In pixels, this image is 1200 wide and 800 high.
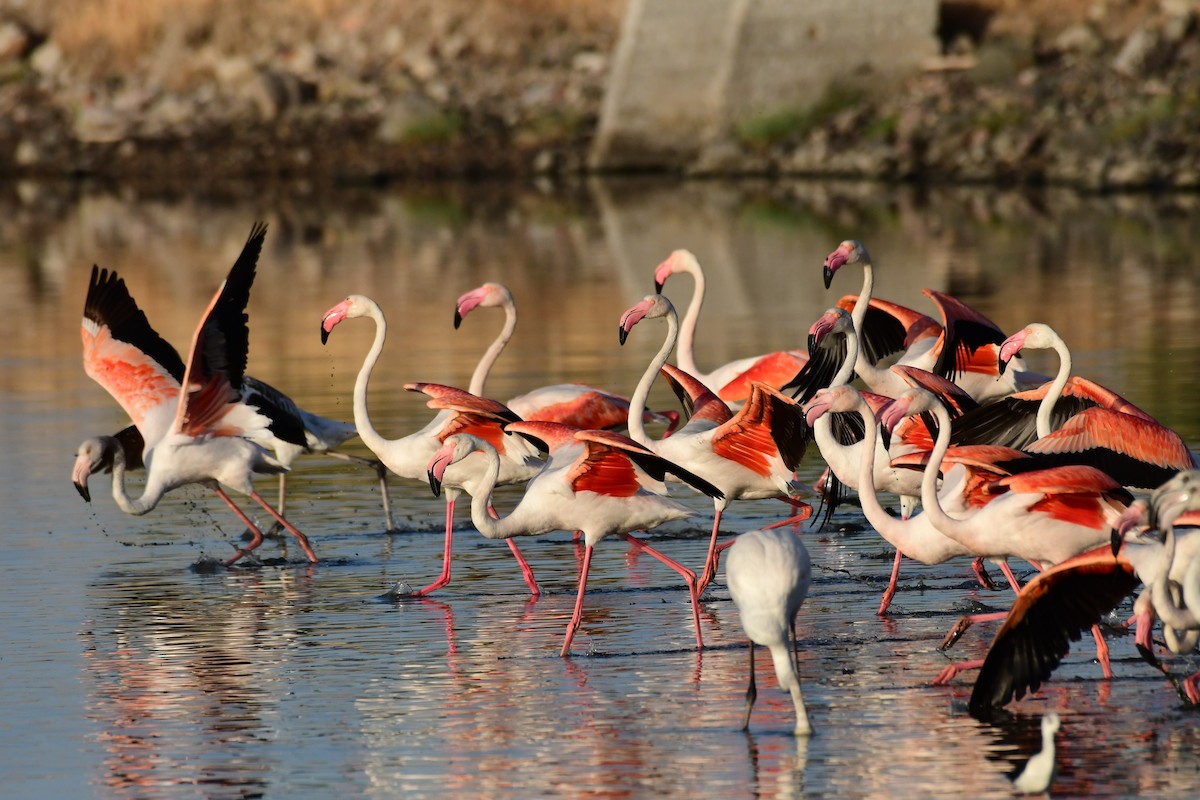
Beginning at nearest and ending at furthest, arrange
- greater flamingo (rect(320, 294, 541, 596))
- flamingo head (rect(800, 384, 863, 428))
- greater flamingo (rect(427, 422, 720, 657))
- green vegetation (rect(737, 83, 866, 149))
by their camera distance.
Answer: flamingo head (rect(800, 384, 863, 428)) < greater flamingo (rect(427, 422, 720, 657)) < greater flamingo (rect(320, 294, 541, 596)) < green vegetation (rect(737, 83, 866, 149))

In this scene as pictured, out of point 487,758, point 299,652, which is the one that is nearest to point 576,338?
point 299,652

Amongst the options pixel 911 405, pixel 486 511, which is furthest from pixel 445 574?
pixel 911 405

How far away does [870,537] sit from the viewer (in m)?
9.82

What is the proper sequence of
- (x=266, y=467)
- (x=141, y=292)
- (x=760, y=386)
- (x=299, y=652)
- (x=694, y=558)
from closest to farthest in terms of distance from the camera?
(x=299, y=652) → (x=760, y=386) → (x=694, y=558) → (x=266, y=467) → (x=141, y=292)

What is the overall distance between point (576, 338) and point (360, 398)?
6.69 metres

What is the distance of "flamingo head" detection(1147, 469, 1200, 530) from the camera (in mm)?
6230

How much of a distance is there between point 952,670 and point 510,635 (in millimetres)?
1891

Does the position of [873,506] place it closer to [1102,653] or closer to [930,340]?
[1102,653]

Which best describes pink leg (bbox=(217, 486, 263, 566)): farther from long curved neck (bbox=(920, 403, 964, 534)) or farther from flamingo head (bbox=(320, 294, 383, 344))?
long curved neck (bbox=(920, 403, 964, 534))

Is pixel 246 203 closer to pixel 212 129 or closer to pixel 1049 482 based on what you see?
pixel 212 129

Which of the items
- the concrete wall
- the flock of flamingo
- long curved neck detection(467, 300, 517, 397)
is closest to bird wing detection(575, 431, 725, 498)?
the flock of flamingo

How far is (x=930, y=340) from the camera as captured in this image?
10883 millimetres

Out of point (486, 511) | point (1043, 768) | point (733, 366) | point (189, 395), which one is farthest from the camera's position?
point (733, 366)

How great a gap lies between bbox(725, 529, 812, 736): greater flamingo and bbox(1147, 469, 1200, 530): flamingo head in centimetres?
107
